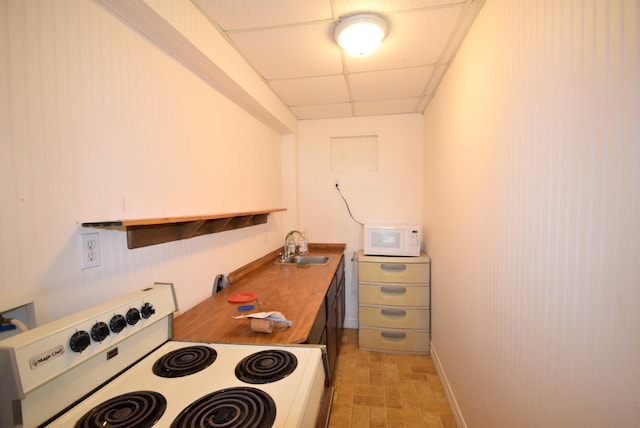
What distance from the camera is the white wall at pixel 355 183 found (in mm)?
2957

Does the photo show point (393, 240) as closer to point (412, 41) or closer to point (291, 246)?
point (291, 246)

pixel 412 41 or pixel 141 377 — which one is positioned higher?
pixel 412 41

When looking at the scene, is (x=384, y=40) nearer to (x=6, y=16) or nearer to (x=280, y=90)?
(x=280, y=90)

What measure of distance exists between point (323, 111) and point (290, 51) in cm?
116

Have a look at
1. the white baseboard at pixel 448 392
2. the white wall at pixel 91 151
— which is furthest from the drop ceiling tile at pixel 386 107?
the white baseboard at pixel 448 392

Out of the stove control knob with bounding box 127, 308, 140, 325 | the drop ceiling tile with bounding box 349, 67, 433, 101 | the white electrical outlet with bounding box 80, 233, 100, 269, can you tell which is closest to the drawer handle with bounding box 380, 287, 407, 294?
the drop ceiling tile with bounding box 349, 67, 433, 101

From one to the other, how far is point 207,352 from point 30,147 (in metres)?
0.86

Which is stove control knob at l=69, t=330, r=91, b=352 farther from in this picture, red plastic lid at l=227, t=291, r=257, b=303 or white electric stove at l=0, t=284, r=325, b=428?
red plastic lid at l=227, t=291, r=257, b=303

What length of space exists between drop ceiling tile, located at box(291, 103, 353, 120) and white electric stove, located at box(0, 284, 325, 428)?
231cm

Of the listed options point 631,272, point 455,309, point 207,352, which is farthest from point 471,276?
point 207,352

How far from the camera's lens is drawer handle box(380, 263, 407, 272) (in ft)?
8.30

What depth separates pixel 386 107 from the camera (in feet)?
9.00

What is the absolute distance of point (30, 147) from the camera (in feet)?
2.51

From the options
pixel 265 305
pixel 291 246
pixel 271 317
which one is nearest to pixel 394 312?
pixel 291 246
